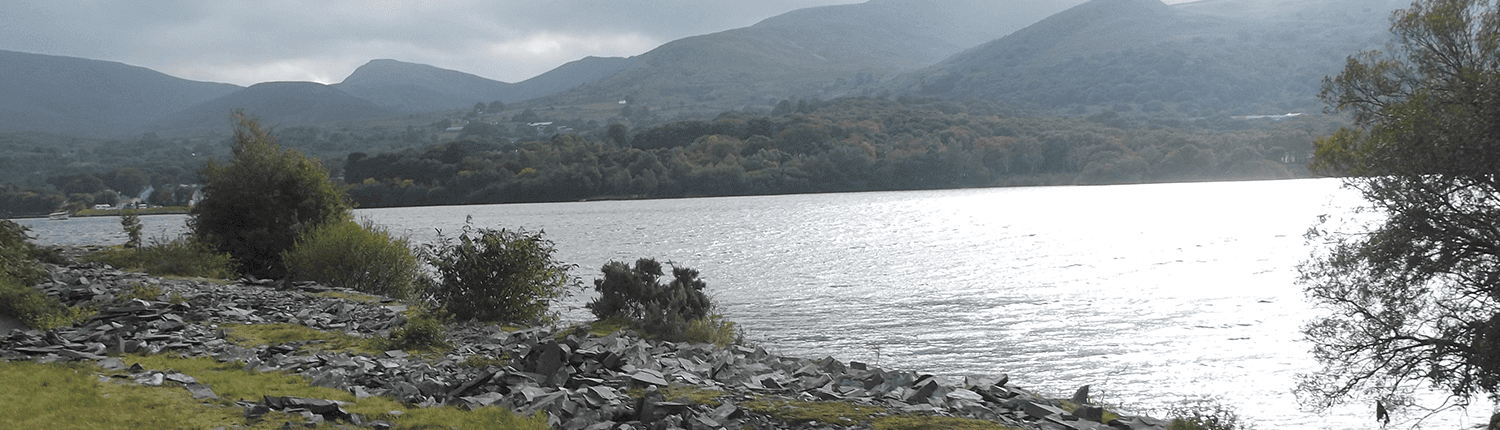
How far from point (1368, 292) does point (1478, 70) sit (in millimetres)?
4129

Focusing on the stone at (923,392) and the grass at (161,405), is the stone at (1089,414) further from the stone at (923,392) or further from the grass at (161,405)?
the grass at (161,405)

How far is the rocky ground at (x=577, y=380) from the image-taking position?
10383mm

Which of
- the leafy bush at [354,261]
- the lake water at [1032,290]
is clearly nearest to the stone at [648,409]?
the lake water at [1032,290]

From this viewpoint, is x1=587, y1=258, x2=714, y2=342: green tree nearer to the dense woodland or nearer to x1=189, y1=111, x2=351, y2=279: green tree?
x1=189, y1=111, x2=351, y2=279: green tree

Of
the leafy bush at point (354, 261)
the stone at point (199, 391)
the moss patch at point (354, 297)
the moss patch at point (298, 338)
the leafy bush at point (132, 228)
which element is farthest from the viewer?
the leafy bush at point (132, 228)

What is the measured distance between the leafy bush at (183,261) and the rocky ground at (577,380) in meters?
14.5

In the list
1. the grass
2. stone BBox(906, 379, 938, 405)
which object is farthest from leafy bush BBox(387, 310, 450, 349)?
stone BBox(906, 379, 938, 405)

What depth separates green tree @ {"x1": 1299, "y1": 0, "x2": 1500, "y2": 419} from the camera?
14.4 meters

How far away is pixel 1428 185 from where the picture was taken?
48.8 ft

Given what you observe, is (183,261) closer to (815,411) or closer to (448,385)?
(448,385)

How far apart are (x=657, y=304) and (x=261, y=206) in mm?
21020

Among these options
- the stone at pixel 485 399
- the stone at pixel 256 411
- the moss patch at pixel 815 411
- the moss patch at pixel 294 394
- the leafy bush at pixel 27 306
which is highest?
the leafy bush at pixel 27 306

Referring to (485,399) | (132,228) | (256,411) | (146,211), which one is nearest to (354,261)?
(132,228)

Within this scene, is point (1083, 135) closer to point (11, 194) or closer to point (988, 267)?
point (988, 267)
